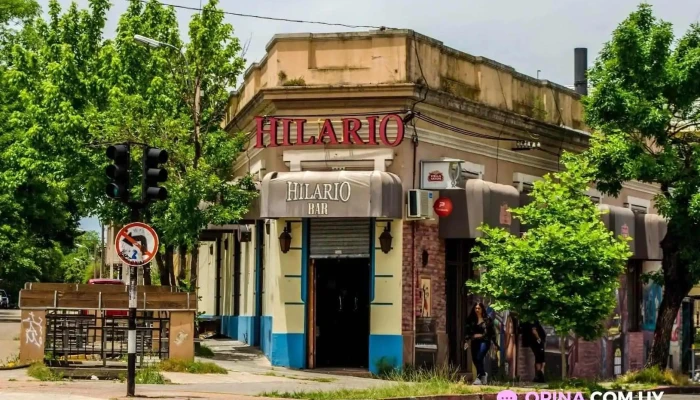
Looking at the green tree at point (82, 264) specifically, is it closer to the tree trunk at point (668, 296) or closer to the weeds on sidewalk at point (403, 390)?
the tree trunk at point (668, 296)

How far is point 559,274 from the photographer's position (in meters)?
23.7

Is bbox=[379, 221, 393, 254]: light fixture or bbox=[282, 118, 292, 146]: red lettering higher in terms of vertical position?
bbox=[282, 118, 292, 146]: red lettering

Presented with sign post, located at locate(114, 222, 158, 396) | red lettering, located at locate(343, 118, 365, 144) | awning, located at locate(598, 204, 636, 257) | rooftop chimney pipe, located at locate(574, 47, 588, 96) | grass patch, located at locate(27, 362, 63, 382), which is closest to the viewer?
sign post, located at locate(114, 222, 158, 396)

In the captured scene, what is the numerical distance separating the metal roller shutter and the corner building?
0.08ft

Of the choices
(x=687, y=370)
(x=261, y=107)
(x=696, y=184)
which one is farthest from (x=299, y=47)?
(x=687, y=370)

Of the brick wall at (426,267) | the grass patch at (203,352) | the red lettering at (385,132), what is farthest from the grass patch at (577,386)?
the grass patch at (203,352)

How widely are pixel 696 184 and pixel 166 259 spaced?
1254cm

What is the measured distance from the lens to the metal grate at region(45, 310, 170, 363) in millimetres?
22047

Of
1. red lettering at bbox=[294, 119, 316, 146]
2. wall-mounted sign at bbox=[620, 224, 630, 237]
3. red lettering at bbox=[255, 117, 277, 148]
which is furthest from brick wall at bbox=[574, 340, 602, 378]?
red lettering at bbox=[255, 117, 277, 148]

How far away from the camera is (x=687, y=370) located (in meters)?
32.1

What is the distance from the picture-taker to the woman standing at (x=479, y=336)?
975 inches

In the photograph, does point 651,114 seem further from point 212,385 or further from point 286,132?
point 212,385

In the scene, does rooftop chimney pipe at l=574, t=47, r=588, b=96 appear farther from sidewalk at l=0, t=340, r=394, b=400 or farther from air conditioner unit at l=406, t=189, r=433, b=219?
sidewalk at l=0, t=340, r=394, b=400

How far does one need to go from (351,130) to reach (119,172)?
7879 mm
